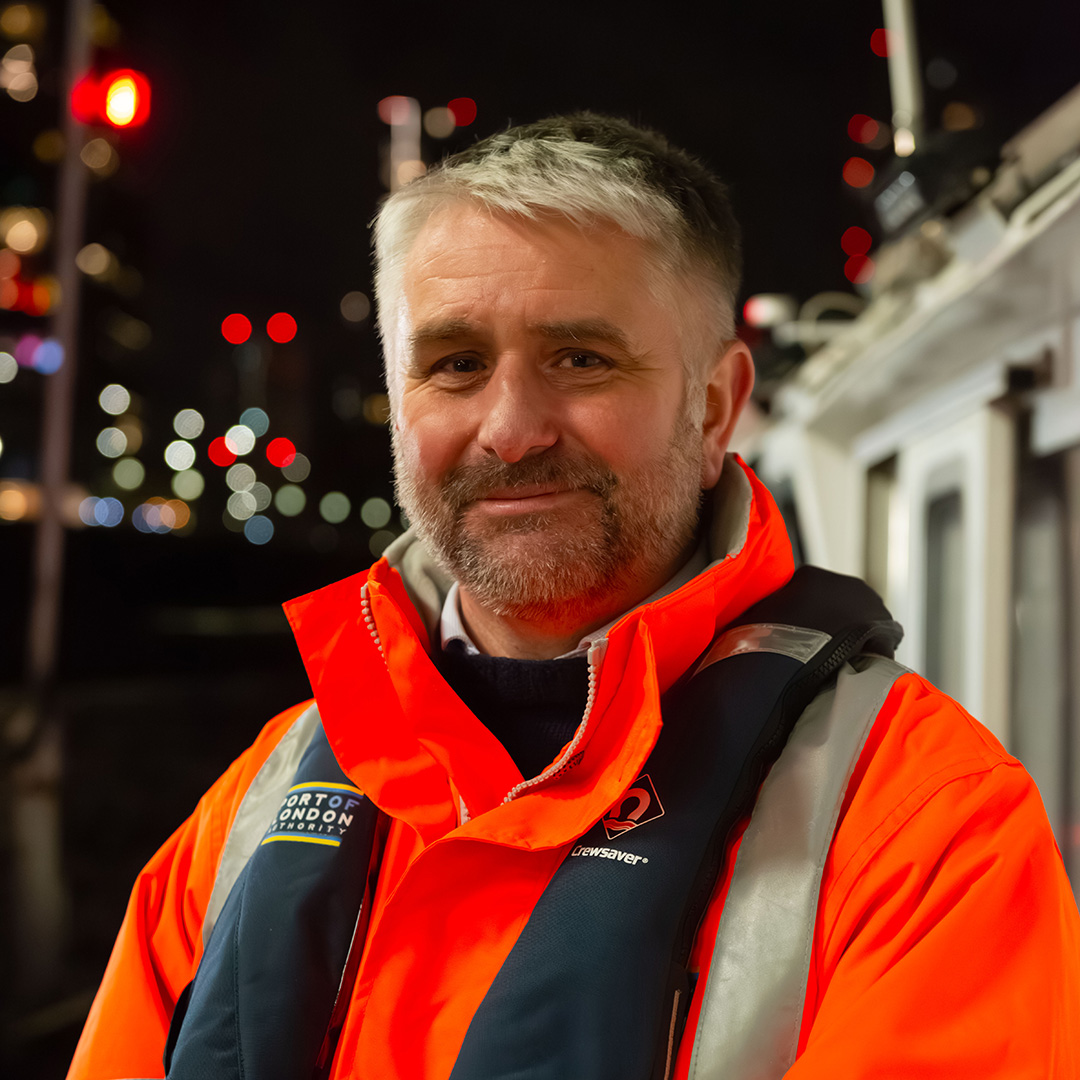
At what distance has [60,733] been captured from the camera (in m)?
7.91

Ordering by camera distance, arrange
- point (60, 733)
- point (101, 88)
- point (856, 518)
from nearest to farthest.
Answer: point (856, 518) < point (101, 88) < point (60, 733)

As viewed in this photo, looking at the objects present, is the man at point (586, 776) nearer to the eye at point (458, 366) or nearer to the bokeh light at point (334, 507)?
the eye at point (458, 366)

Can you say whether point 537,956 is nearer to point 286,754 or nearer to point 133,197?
point 286,754

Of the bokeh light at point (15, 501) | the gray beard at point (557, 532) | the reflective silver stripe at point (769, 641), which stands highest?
the bokeh light at point (15, 501)

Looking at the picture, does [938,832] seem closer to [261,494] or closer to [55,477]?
[55,477]

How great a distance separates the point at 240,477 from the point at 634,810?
62735mm

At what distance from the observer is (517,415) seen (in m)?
1.34

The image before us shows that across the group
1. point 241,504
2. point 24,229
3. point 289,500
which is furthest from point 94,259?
point 289,500

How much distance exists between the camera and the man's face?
1.36m

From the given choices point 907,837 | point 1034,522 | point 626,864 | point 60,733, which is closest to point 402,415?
point 626,864

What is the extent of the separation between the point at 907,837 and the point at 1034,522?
1.62m

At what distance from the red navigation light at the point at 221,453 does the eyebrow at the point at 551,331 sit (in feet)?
193

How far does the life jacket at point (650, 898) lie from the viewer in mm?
1038

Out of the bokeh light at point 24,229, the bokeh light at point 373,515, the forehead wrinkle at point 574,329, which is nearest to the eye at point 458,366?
the forehead wrinkle at point 574,329
